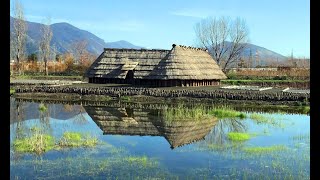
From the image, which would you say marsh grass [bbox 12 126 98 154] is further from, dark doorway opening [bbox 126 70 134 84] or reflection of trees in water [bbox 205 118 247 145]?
dark doorway opening [bbox 126 70 134 84]

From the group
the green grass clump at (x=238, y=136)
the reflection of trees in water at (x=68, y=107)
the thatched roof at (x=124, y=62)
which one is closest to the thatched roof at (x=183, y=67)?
the thatched roof at (x=124, y=62)

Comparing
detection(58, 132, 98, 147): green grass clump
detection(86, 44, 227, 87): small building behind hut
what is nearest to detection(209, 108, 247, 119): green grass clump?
detection(58, 132, 98, 147): green grass clump

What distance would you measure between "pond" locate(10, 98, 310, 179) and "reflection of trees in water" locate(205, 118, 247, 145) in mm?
41

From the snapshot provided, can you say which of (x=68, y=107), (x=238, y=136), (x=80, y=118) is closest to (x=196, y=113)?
(x=238, y=136)

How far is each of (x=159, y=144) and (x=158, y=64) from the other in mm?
23004

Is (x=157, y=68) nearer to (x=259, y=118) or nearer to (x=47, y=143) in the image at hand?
(x=259, y=118)

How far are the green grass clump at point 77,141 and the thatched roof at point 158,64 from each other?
19.7 meters

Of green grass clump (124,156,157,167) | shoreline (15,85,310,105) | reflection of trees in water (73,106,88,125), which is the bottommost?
green grass clump (124,156,157,167)

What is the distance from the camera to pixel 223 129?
725 inches

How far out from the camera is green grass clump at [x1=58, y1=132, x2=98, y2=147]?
14.4 m

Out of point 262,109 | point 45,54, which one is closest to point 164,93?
point 262,109

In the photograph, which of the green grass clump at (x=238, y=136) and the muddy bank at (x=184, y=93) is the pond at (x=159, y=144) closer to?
the green grass clump at (x=238, y=136)
